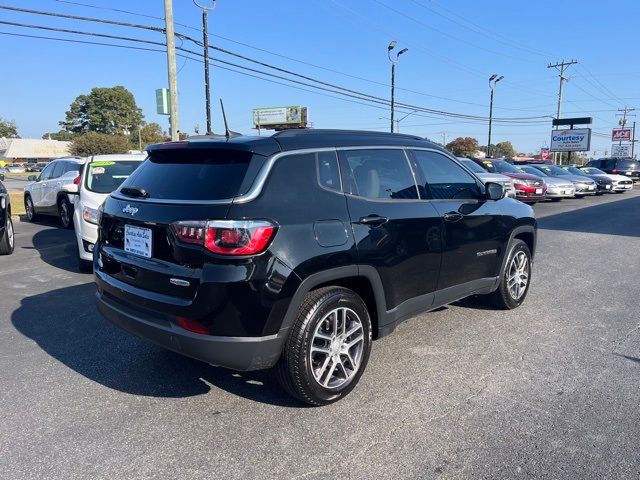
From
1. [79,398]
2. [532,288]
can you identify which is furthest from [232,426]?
[532,288]

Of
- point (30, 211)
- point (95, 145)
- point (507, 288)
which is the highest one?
point (95, 145)

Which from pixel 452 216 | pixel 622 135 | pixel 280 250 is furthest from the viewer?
pixel 622 135

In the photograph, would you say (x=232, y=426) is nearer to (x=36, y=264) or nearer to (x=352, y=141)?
(x=352, y=141)

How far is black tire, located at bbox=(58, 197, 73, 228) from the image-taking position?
11133 mm

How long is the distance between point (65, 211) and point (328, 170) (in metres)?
9.82

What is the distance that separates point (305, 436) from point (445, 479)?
84 cm

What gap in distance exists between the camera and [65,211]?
1123 cm

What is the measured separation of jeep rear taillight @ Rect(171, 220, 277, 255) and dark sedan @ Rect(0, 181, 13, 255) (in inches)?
261

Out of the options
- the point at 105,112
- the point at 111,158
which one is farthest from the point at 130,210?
the point at 105,112

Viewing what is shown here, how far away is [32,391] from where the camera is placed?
349 cm

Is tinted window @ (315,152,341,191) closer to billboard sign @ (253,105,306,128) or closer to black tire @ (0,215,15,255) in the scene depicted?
black tire @ (0,215,15,255)

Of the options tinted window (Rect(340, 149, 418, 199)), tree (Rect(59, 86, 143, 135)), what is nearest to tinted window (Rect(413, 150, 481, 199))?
tinted window (Rect(340, 149, 418, 199))

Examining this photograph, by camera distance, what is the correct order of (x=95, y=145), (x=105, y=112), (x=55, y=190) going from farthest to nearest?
(x=105, y=112)
(x=95, y=145)
(x=55, y=190)

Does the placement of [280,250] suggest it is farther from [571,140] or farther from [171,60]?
[571,140]
